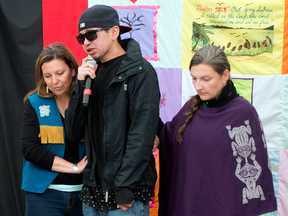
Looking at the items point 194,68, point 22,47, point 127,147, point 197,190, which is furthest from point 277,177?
point 22,47

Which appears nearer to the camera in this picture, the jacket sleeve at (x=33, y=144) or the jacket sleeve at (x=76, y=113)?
the jacket sleeve at (x=76, y=113)

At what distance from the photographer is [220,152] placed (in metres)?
1.66

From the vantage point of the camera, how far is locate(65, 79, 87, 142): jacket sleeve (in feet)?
5.18

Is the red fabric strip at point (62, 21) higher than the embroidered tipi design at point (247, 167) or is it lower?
higher

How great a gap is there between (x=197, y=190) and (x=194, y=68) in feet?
2.30

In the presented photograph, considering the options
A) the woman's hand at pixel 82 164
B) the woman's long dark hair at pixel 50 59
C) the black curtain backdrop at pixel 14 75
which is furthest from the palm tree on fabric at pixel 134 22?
the woman's hand at pixel 82 164

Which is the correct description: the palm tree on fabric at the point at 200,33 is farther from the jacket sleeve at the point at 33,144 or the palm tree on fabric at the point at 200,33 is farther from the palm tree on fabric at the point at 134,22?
the jacket sleeve at the point at 33,144

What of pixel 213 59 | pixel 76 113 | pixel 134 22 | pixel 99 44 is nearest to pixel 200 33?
pixel 134 22

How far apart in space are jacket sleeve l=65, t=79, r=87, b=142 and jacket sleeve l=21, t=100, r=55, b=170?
25 centimetres

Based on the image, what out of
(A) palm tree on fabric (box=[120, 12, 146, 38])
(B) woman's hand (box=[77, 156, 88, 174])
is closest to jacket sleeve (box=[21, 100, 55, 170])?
(B) woman's hand (box=[77, 156, 88, 174])

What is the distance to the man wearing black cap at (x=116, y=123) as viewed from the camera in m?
1.42

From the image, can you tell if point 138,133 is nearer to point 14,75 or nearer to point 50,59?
point 50,59

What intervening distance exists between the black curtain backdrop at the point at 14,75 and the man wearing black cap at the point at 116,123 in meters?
1.49

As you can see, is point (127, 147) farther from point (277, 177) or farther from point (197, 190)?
point (277, 177)
